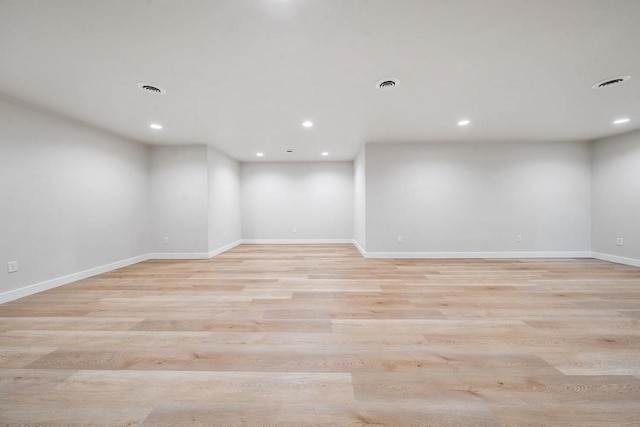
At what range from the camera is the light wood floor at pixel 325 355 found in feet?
3.95

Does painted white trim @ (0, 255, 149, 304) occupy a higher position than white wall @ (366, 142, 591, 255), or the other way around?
white wall @ (366, 142, 591, 255)

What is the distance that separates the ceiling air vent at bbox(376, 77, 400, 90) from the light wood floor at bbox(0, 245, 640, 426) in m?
2.37

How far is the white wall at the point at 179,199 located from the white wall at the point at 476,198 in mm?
3571

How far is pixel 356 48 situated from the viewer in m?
Answer: 1.96

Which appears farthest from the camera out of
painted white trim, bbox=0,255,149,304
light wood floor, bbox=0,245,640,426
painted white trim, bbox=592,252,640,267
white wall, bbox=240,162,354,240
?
white wall, bbox=240,162,354,240

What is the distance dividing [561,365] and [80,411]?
2.83m

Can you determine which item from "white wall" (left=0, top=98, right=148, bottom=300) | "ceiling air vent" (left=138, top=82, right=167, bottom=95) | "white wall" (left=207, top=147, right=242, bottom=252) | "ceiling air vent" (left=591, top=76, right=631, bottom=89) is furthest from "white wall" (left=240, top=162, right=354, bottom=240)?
"ceiling air vent" (left=591, top=76, right=631, bottom=89)

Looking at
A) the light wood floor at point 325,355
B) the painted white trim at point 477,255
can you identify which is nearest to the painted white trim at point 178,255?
the light wood floor at point 325,355

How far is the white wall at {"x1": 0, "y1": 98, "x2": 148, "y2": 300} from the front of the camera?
2824 millimetres

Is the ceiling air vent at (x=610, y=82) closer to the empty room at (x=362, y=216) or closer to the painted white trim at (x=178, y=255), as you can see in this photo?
the empty room at (x=362, y=216)

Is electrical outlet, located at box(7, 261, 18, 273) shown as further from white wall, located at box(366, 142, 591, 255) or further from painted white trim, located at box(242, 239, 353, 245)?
white wall, located at box(366, 142, 591, 255)

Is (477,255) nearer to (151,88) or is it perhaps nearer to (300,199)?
(300,199)

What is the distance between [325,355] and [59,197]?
427 centimetres

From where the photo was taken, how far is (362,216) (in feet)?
17.5
